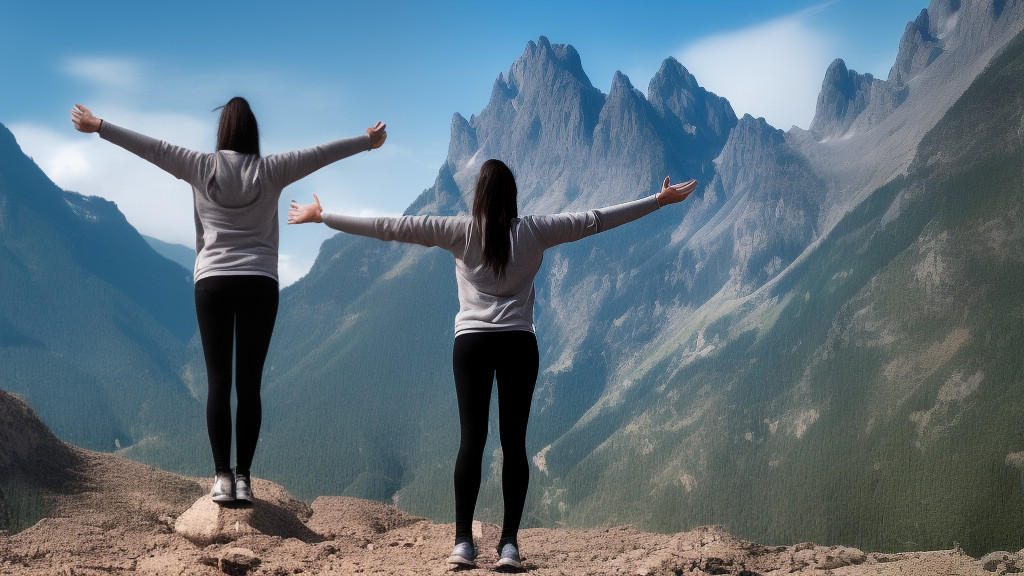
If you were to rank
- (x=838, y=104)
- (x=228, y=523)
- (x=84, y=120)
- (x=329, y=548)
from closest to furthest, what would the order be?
(x=84, y=120), (x=329, y=548), (x=228, y=523), (x=838, y=104)

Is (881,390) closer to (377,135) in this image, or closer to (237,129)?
(377,135)

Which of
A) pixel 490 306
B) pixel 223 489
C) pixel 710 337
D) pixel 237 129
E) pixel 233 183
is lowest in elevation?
pixel 223 489

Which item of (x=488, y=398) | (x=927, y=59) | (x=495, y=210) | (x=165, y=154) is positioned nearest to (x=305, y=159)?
(x=165, y=154)

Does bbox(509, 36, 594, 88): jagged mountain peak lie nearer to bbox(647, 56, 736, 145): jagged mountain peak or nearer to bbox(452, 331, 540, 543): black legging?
bbox(647, 56, 736, 145): jagged mountain peak

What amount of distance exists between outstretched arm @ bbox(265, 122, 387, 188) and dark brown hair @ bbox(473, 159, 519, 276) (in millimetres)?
872

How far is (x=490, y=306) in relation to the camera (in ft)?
10.3

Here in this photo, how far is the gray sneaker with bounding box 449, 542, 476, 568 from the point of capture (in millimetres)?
3183

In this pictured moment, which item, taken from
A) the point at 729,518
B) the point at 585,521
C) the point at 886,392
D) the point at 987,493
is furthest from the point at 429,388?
the point at 987,493

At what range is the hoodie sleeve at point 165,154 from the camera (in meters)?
3.54

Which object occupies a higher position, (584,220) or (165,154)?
(165,154)

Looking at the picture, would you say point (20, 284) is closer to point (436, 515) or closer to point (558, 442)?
point (436, 515)

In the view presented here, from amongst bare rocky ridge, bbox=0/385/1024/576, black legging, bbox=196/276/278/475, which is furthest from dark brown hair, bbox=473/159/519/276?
bare rocky ridge, bbox=0/385/1024/576

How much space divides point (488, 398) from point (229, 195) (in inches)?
63.9

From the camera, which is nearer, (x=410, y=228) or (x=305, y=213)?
(x=410, y=228)
